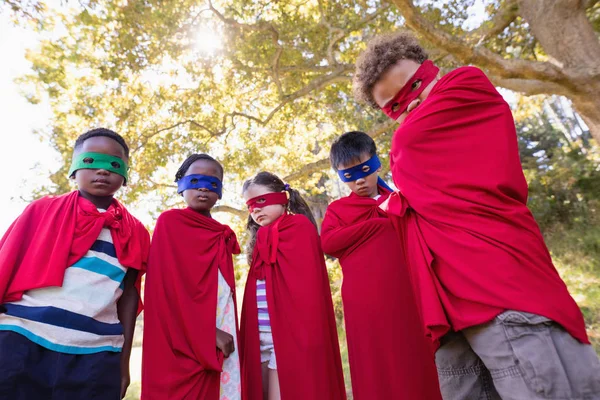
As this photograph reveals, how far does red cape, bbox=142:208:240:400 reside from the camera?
7.57 ft

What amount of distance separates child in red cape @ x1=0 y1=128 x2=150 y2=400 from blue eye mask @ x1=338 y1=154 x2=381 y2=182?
161 cm

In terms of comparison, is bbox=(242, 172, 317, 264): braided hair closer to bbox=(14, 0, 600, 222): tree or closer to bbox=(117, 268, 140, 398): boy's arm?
bbox=(117, 268, 140, 398): boy's arm

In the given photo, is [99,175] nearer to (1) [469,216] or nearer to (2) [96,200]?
(2) [96,200]

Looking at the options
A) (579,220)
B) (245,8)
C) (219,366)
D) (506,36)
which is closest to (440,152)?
(219,366)

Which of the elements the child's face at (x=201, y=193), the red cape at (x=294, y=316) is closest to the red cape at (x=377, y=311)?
the red cape at (x=294, y=316)

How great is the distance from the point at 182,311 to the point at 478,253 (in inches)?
75.1

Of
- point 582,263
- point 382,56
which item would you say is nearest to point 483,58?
point 382,56

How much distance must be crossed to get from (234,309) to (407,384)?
4.38ft

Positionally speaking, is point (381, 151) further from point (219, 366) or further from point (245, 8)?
point (219, 366)

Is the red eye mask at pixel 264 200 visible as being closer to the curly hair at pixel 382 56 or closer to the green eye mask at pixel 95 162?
the green eye mask at pixel 95 162

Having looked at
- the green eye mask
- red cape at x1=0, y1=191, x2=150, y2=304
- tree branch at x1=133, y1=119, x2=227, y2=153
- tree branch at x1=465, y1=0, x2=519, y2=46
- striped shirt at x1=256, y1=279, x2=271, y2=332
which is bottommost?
striped shirt at x1=256, y1=279, x2=271, y2=332

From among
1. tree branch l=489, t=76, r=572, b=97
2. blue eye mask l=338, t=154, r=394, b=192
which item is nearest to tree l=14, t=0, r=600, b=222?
tree branch l=489, t=76, r=572, b=97

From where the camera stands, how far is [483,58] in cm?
506

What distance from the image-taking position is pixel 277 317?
266 cm
